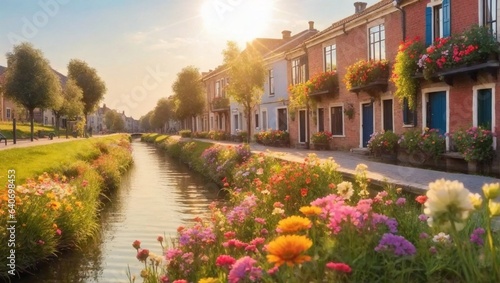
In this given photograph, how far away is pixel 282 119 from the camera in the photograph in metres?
30.8

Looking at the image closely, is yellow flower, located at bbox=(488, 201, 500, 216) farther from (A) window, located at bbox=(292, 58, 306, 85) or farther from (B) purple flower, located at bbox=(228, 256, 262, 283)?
(A) window, located at bbox=(292, 58, 306, 85)

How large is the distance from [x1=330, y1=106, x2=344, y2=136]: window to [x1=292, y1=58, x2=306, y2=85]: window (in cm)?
411

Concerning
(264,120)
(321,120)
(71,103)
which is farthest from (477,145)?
(71,103)

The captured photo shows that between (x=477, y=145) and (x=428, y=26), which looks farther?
(x=428, y=26)

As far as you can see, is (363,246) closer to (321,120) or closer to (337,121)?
(337,121)

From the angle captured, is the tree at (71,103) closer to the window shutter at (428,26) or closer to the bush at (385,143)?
the bush at (385,143)

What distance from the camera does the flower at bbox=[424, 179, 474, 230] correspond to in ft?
7.75

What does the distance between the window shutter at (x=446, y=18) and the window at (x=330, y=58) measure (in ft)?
26.5

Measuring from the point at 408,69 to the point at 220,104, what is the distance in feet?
96.6

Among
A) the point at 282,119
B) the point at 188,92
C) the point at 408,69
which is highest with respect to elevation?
the point at 188,92

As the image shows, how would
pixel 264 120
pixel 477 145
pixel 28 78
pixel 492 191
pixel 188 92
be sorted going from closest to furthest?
pixel 492 191 → pixel 477 145 → pixel 28 78 → pixel 264 120 → pixel 188 92

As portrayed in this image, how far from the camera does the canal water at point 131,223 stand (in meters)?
8.10

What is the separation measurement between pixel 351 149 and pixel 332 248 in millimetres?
17938

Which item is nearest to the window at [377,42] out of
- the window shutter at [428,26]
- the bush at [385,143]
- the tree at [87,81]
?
the window shutter at [428,26]
